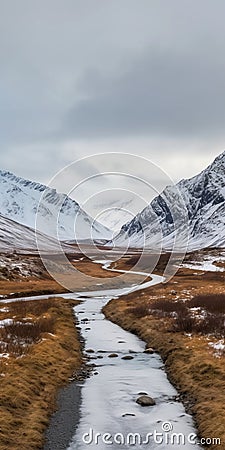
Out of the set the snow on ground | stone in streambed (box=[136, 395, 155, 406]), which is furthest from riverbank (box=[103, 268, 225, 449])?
the snow on ground

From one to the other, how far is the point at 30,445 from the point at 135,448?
3467 millimetres

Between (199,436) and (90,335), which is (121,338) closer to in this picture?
(90,335)

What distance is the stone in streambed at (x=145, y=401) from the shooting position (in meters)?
17.8

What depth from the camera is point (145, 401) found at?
17922 mm

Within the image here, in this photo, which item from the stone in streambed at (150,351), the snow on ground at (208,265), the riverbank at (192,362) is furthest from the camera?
the snow on ground at (208,265)

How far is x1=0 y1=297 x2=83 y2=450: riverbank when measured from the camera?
48.8 ft

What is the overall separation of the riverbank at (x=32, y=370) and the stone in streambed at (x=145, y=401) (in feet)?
11.9

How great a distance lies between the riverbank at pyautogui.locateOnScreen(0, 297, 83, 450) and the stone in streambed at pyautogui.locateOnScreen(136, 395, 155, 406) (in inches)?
143

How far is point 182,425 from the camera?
15.7 m

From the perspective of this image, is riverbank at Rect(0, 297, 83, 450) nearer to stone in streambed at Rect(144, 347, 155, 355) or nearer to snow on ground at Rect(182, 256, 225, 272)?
stone in streambed at Rect(144, 347, 155, 355)

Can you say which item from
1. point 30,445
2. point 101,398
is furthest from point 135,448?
point 101,398

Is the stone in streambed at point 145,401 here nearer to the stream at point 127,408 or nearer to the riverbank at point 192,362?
the stream at point 127,408

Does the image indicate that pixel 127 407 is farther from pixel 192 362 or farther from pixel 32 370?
pixel 192 362

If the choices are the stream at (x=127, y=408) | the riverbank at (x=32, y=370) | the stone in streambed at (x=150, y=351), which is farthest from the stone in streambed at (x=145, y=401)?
the stone in streambed at (x=150, y=351)
